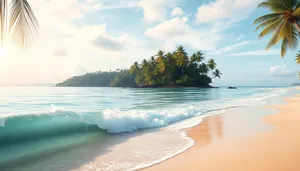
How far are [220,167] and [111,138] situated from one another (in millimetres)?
3946

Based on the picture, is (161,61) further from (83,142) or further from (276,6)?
(83,142)

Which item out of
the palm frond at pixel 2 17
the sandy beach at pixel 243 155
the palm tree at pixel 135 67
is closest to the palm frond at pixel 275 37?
the sandy beach at pixel 243 155

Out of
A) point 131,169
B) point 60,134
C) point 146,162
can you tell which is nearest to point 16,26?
point 131,169

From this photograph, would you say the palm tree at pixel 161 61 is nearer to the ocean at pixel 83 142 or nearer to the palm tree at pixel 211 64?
the palm tree at pixel 211 64

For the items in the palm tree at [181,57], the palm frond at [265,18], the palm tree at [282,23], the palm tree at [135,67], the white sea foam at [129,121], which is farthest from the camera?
the palm tree at [135,67]

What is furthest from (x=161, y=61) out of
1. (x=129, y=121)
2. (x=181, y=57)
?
(x=129, y=121)

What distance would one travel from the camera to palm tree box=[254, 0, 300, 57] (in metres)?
15.9

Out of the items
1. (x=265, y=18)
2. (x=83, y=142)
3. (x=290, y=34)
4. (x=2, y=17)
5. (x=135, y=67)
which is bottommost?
(x=83, y=142)

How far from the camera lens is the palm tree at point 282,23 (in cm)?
1592

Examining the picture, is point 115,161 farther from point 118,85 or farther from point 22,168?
point 118,85

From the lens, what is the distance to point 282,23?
16.7 m

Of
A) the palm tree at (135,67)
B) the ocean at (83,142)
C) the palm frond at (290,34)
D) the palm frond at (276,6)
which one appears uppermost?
the palm tree at (135,67)

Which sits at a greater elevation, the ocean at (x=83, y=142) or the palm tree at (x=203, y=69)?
the palm tree at (x=203, y=69)

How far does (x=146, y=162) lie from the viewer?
4.23 m
